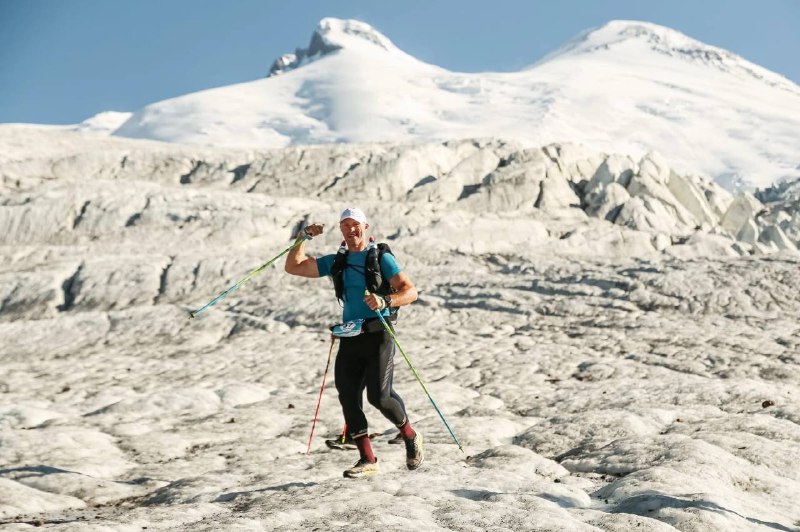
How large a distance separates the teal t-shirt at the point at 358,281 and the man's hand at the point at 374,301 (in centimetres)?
51

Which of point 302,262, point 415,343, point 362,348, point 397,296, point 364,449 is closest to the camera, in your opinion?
point 397,296

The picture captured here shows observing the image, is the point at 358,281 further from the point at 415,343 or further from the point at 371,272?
the point at 415,343

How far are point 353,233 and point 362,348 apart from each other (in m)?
1.61

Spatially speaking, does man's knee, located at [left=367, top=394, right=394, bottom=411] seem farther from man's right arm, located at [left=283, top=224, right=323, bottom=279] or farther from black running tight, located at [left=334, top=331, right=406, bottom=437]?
man's right arm, located at [left=283, top=224, right=323, bottom=279]

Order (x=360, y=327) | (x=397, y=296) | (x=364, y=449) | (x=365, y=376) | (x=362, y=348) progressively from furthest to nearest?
(x=364, y=449), (x=365, y=376), (x=362, y=348), (x=360, y=327), (x=397, y=296)

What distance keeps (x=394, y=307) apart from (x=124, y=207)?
43.7 meters

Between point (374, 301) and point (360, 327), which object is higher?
point (374, 301)

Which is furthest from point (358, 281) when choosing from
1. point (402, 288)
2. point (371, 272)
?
point (402, 288)

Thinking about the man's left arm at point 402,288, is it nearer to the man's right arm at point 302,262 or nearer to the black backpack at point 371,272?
the black backpack at point 371,272

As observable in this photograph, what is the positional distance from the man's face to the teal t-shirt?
12cm

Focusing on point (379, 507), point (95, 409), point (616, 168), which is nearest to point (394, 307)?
point (379, 507)

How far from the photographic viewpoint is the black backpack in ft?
30.1

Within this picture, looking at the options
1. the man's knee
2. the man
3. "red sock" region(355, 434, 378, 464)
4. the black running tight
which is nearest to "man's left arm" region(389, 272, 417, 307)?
the man

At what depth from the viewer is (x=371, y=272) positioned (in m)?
9.16
